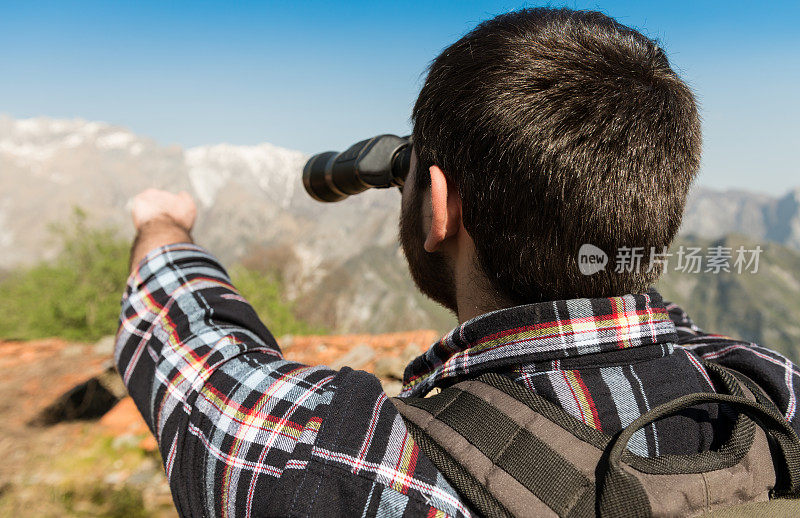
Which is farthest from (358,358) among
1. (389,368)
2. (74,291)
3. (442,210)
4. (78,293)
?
(74,291)

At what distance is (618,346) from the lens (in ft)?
2.98

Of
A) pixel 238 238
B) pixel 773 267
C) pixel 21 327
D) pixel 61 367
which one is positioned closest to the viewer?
pixel 61 367

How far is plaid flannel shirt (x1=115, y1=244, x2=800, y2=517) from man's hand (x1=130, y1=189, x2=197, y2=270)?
0.37 metres

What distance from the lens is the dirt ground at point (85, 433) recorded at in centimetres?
292

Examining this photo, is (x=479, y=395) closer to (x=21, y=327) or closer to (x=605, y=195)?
(x=605, y=195)

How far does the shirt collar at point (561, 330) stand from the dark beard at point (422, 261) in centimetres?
21

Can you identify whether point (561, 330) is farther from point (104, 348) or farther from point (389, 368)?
point (104, 348)

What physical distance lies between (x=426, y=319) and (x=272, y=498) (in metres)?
88.4

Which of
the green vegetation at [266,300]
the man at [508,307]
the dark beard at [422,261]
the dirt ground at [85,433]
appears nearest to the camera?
the man at [508,307]

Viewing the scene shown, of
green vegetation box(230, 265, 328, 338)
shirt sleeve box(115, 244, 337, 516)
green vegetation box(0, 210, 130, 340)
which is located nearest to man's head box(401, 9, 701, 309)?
shirt sleeve box(115, 244, 337, 516)

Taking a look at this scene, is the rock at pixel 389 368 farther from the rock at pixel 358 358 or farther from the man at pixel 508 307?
the man at pixel 508 307

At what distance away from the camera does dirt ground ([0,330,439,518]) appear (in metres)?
2.92

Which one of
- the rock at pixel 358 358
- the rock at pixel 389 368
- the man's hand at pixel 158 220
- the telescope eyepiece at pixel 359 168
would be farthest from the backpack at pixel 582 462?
the rock at pixel 358 358

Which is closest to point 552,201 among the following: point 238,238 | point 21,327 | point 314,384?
point 314,384
